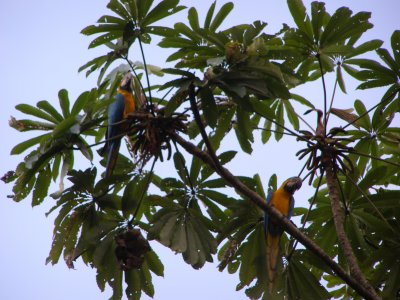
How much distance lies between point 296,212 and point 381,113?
128cm

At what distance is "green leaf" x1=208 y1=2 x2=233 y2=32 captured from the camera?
3.95 metres

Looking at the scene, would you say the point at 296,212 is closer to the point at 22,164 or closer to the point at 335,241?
the point at 335,241

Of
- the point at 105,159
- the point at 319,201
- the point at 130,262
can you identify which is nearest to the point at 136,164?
the point at 105,159

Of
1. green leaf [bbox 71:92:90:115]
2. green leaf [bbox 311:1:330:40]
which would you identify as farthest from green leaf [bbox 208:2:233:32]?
green leaf [bbox 71:92:90:115]

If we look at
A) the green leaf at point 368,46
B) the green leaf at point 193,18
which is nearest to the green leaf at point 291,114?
the green leaf at point 368,46

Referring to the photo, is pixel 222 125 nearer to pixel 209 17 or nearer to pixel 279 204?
pixel 209 17

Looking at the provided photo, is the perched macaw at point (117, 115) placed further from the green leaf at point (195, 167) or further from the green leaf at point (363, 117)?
the green leaf at point (363, 117)

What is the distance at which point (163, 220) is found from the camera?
3.85m

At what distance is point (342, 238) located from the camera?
3607 mm

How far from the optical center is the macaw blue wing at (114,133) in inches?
162

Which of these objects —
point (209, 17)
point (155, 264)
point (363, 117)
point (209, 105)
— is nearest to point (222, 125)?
point (209, 105)

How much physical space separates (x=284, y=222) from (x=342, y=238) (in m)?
0.50

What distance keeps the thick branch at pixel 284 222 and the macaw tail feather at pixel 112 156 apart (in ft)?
2.36

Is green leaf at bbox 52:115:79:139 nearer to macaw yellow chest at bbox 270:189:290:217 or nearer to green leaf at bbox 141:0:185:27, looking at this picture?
green leaf at bbox 141:0:185:27
